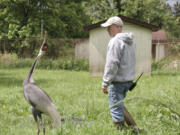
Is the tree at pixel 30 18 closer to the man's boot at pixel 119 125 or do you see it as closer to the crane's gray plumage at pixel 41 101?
the man's boot at pixel 119 125

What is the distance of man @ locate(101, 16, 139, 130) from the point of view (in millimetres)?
4598

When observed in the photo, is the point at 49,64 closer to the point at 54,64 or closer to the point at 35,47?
the point at 54,64

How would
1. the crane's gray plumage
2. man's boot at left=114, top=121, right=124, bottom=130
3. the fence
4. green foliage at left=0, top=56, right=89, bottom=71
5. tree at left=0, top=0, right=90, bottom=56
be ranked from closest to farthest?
the crane's gray plumage
man's boot at left=114, top=121, right=124, bottom=130
green foliage at left=0, top=56, right=89, bottom=71
the fence
tree at left=0, top=0, right=90, bottom=56

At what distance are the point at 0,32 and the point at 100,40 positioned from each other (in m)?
16.5

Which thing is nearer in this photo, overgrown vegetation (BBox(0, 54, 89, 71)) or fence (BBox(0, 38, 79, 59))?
overgrown vegetation (BBox(0, 54, 89, 71))

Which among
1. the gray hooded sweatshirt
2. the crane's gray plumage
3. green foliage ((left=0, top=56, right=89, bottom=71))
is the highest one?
the gray hooded sweatshirt

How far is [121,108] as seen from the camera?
4684 mm

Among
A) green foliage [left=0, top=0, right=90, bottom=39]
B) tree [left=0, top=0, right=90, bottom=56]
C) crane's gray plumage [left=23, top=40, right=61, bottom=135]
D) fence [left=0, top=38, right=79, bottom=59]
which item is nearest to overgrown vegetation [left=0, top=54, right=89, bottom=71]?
fence [left=0, top=38, right=79, bottom=59]

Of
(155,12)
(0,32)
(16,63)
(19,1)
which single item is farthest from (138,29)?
(155,12)

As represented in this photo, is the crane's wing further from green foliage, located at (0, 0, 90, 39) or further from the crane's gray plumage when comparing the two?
green foliage, located at (0, 0, 90, 39)

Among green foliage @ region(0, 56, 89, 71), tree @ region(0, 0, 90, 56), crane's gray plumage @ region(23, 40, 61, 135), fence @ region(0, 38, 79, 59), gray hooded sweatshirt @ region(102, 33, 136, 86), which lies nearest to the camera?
crane's gray plumage @ region(23, 40, 61, 135)

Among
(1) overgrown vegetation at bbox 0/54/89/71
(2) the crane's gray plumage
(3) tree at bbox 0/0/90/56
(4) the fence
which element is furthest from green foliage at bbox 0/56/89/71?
(2) the crane's gray plumage

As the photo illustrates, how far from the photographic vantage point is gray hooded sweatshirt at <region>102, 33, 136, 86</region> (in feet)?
15.1

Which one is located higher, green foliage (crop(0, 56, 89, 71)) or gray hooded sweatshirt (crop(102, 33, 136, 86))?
gray hooded sweatshirt (crop(102, 33, 136, 86))
